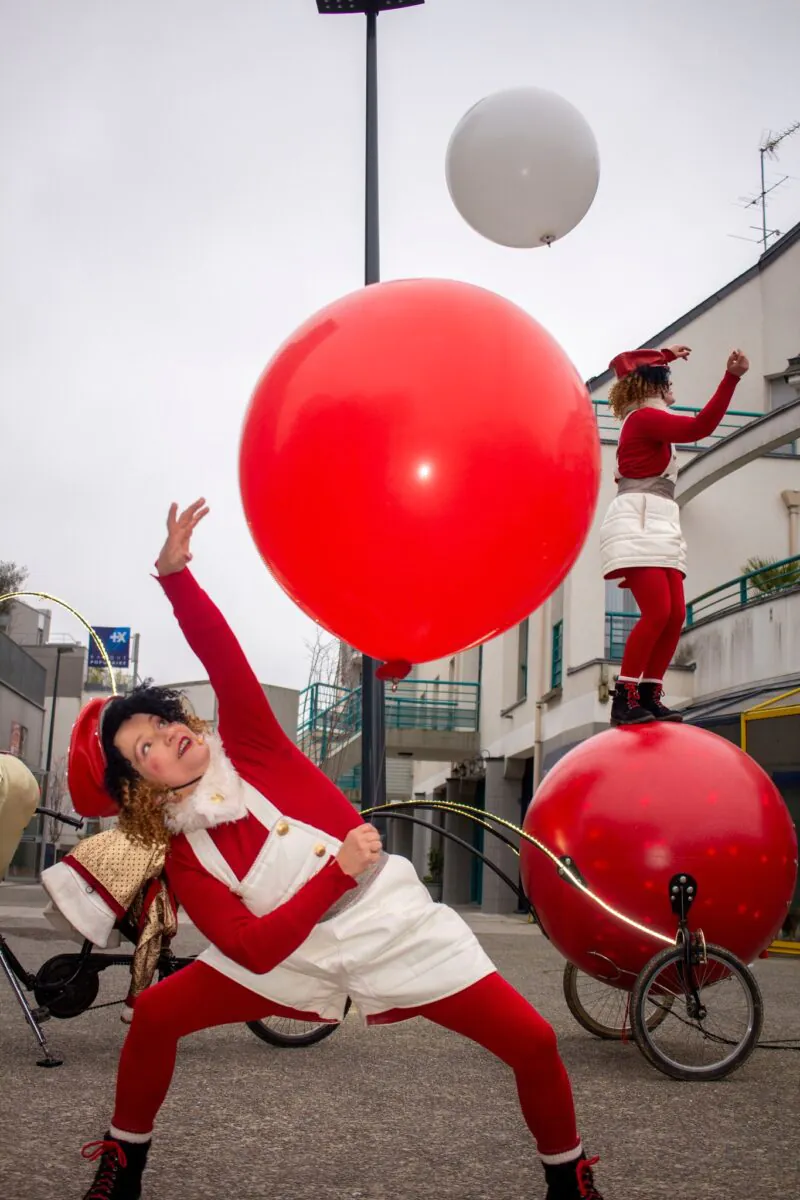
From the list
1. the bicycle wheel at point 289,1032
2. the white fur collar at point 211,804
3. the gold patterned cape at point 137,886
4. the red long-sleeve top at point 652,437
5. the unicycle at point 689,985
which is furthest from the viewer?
the bicycle wheel at point 289,1032

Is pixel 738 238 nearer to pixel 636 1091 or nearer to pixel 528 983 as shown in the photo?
pixel 528 983

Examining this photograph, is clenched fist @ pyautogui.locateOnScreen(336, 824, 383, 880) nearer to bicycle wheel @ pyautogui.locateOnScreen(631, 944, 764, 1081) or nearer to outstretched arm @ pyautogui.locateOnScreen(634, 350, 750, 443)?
bicycle wheel @ pyautogui.locateOnScreen(631, 944, 764, 1081)

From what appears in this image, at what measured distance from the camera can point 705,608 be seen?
1750 centimetres

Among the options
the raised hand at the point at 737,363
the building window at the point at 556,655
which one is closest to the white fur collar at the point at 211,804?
the raised hand at the point at 737,363

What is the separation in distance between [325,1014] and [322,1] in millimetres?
8327

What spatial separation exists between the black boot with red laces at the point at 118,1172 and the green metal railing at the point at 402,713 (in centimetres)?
1825

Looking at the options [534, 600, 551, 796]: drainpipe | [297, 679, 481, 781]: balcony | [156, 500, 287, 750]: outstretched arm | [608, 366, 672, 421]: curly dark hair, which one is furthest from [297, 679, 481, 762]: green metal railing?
[156, 500, 287, 750]: outstretched arm

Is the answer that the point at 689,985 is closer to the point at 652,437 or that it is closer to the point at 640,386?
the point at 652,437

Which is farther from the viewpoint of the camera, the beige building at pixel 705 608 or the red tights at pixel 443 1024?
the beige building at pixel 705 608

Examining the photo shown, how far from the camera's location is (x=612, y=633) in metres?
17.8

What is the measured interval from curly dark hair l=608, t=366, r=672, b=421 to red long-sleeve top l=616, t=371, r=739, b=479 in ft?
0.21

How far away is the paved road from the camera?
3250 mm

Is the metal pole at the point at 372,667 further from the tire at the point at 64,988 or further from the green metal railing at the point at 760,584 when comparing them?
the green metal railing at the point at 760,584

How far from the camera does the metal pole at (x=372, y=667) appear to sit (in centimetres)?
727
